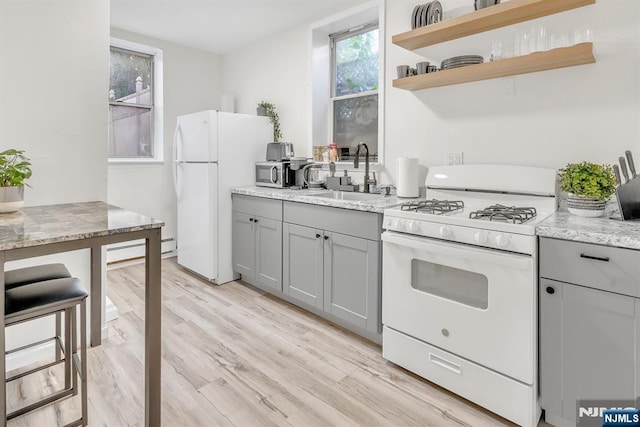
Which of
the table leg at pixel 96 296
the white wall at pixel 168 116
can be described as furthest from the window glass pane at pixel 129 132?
the table leg at pixel 96 296

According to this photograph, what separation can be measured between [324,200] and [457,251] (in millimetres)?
1060

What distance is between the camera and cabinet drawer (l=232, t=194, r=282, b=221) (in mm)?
3029

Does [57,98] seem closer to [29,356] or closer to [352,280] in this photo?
[29,356]

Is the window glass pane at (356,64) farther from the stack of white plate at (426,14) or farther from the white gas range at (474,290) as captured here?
the white gas range at (474,290)

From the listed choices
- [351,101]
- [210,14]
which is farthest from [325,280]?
[210,14]

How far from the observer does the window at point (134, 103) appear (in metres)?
4.11

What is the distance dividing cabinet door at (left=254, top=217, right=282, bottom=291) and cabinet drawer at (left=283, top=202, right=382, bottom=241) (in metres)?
0.20

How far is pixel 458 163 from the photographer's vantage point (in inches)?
100

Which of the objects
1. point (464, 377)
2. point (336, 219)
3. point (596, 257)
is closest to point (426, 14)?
point (336, 219)

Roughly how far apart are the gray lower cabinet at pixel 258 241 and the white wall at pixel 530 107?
39.4 inches

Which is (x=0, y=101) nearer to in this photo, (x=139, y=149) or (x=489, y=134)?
(x=139, y=149)

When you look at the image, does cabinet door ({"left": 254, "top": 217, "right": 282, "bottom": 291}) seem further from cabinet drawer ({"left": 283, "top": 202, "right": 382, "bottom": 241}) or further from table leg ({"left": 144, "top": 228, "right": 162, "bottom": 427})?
table leg ({"left": 144, "top": 228, "right": 162, "bottom": 427})

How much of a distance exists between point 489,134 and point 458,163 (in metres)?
0.27

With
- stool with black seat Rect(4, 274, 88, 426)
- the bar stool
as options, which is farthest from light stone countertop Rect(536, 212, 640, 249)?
the bar stool
